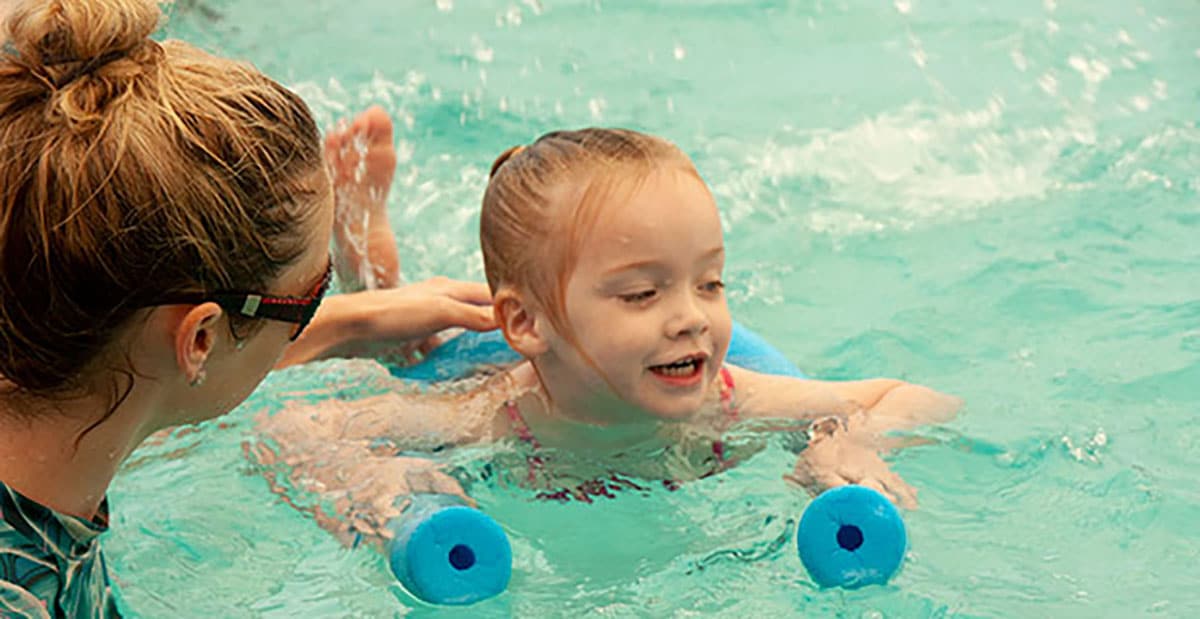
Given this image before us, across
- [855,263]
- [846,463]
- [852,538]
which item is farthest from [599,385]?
[855,263]

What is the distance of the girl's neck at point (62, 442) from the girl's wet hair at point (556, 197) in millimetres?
934

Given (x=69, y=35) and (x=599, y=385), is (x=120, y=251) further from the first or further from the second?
(x=599, y=385)

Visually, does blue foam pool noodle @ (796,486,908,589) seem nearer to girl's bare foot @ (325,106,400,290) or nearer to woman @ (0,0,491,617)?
woman @ (0,0,491,617)

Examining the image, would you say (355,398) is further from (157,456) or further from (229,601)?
(229,601)

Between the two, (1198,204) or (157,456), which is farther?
(1198,204)

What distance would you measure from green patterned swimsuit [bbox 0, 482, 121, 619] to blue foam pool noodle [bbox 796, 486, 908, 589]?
1.04 meters

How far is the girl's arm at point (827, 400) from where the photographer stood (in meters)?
2.79

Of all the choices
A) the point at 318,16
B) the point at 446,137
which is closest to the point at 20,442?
the point at 446,137

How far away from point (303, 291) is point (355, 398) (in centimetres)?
122

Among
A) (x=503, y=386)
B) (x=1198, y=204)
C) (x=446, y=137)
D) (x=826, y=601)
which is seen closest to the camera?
(x=826, y=601)

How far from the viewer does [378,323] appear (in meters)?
3.09

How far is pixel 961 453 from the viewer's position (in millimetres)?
2887

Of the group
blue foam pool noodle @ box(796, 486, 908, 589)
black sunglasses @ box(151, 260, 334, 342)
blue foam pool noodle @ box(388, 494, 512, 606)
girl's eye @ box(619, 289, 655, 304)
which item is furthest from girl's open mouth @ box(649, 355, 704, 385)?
black sunglasses @ box(151, 260, 334, 342)

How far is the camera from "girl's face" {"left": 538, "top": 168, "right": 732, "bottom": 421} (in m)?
2.48
